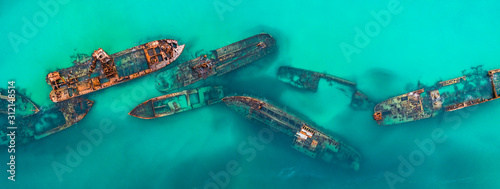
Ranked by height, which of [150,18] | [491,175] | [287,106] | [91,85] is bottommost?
[491,175]

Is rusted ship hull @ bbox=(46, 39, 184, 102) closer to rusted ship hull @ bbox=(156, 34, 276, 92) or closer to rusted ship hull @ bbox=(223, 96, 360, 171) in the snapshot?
rusted ship hull @ bbox=(156, 34, 276, 92)

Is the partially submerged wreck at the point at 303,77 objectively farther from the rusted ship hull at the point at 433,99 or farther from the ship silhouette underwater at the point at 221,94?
the rusted ship hull at the point at 433,99

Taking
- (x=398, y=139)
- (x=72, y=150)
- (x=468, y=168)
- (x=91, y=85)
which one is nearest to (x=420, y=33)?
(x=398, y=139)

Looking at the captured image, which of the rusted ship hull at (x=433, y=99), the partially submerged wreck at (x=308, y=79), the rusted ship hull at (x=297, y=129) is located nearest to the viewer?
the rusted ship hull at (x=297, y=129)

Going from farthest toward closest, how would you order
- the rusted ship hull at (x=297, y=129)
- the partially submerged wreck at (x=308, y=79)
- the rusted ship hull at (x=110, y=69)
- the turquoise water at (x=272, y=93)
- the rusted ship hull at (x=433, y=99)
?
1. the turquoise water at (x=272, y=93)
2. the partially submerged wreck at (x=308, y=79)
3. the rusted ship hull at (x=433, y=99)
4. the rusted ship hull at (x=297, y=129)
5. the rusted ship hull at (x=110, y=69)

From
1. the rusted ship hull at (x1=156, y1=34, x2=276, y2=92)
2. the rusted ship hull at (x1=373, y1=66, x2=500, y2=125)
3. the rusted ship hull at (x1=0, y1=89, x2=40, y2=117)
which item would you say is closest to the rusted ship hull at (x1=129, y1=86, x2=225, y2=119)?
the rusted ship hull at (x1=156, y1=34, x2=276, y2=92)

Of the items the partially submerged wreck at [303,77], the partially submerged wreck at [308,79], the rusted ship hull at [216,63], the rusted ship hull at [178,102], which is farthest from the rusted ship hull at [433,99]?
the rusted ship hull at [178,102]

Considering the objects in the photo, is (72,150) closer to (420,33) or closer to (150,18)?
(150,18)
